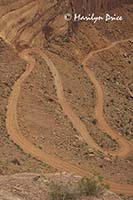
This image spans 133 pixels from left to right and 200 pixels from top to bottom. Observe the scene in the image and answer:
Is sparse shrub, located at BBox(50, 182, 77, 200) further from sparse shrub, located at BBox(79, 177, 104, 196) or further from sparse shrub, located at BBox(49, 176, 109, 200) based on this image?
sparse shrub, located at BBox(79, 177, 104, 196)

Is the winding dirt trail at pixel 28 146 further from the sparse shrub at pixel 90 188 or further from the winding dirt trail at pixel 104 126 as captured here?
the sparse shrub at pixel 90 188

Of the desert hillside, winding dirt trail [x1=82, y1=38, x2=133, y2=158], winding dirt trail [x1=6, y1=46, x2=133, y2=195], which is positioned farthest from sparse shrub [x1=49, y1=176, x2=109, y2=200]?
winding dirt trail [x1=82, y1=38, x2=133, y2=158]

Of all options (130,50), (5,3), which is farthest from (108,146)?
(130,50)

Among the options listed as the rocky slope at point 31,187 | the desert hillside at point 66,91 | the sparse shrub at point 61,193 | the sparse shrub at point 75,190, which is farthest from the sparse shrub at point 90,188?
the desert hillside at point 66,91

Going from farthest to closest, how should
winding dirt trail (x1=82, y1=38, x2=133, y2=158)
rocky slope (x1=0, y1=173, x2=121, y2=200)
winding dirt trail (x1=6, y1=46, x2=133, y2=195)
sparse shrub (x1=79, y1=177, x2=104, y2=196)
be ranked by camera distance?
1. winding dirt trail (x1=82, y1=38, x2=133, y2=158)
2. winding dirt trail (x1=6, y1=46, x2=133, y2=195)
3. sparse shrub (x1=79, y1=177, x2=104, y2=196)
4. rocky slope (x1=0, y1=173, x2=121, y2=200)

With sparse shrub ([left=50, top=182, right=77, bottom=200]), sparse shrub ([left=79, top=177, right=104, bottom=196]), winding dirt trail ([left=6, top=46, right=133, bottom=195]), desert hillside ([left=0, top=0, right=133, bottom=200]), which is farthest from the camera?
desert hillside ([left=0, top=0, right=133, bottom=200])

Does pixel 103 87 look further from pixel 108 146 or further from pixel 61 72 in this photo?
pixel 108 146
